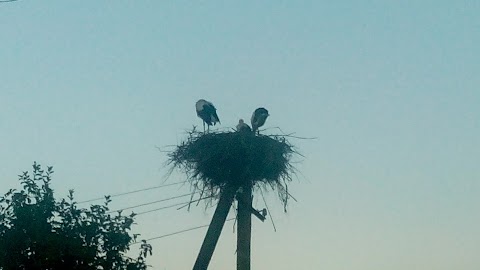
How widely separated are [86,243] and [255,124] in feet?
18.6

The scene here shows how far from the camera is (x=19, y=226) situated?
9.76 m

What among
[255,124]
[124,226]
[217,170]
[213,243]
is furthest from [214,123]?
[124,226]

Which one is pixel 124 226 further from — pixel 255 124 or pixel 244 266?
pixel 255 124

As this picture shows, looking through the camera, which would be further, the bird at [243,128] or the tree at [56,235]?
the bird at [243,128]

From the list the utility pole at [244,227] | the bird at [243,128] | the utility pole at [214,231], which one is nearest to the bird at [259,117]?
the bird at [243,128]

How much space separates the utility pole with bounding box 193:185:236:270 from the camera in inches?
471

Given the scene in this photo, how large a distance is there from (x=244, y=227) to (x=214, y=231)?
493 millimetres

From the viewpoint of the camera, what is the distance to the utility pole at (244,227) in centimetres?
1209

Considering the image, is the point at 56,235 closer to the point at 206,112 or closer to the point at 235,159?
the point at 235,159

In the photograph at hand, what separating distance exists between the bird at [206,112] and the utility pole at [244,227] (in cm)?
452

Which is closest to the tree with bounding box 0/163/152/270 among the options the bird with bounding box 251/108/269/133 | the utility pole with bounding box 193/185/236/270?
the utility pole with bounding box 193/185/236/270

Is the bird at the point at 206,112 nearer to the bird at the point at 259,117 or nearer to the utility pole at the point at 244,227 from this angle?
the bird at the point at 259,117

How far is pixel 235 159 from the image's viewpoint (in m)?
13.7

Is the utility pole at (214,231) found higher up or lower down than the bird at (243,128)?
lower down
